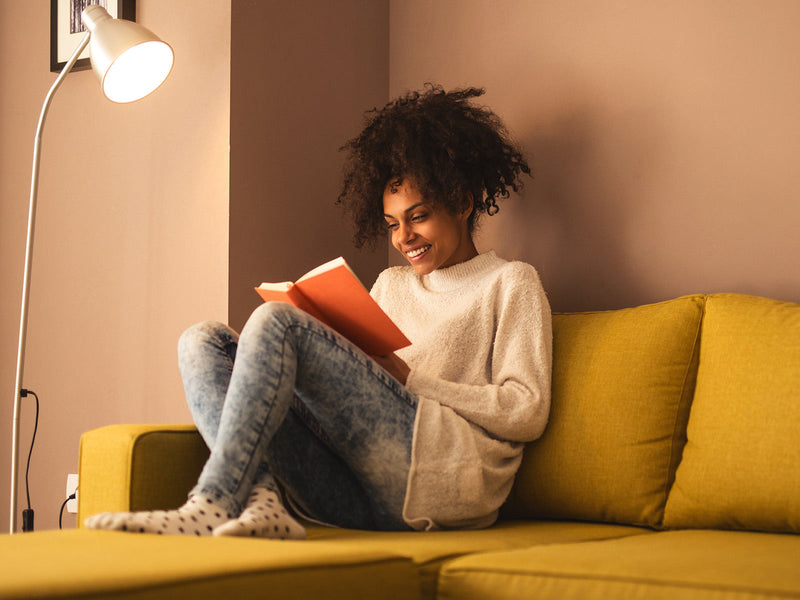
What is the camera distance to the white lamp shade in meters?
1.93

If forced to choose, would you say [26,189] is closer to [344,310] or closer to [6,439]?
[6,439]

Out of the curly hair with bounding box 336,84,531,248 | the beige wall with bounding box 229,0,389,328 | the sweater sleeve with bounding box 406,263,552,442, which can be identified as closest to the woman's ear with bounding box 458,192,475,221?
the curly hair with bounding box 336,84,531,248

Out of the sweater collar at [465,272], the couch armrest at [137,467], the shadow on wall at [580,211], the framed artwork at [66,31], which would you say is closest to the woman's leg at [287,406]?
the couch armrest at [137,467]

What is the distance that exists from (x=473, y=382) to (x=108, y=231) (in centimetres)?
116

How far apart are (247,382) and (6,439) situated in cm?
149

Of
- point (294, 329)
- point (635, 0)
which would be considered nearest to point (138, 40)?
point (294, 329)

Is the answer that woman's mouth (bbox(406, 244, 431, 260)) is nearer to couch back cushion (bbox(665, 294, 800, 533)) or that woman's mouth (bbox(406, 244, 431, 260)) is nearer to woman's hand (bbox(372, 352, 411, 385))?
Result: woman's hand (bbox(372, 352, 411, 385))

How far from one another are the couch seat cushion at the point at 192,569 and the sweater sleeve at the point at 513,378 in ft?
1.68

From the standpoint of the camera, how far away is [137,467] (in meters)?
1.54

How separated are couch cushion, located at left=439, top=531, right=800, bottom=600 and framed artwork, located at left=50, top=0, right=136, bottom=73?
184 cm

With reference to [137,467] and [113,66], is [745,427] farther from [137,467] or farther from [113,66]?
[113,66]

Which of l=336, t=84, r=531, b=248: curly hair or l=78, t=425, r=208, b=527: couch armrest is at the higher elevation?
l=336, t=84, r=531, b=248: curly hair

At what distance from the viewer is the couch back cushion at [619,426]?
167 cm

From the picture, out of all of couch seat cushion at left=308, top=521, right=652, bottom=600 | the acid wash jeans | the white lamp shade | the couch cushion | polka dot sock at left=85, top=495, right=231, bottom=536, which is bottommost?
couch seat cushion at left=308, top=521, right=652, bottom=600
